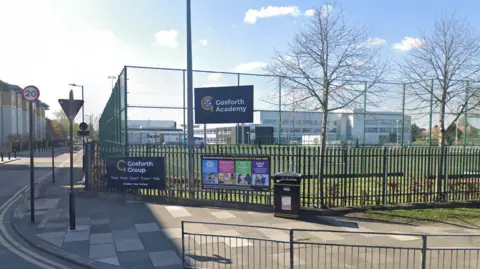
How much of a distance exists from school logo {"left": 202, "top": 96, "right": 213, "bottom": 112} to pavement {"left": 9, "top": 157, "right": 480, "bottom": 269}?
13.9 feet

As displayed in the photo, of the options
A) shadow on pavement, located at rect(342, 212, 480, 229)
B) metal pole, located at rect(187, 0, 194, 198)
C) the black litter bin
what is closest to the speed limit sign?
metal pole, located at rect(187, 0, 194, 198)

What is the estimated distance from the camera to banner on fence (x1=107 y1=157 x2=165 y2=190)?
10.1 m

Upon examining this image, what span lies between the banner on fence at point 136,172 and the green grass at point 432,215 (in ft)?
20.4

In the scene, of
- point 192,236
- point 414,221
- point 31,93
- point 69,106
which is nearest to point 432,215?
point 414,221

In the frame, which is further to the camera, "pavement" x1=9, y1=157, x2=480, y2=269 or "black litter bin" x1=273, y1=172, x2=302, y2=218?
"black litter bin" x1=273, y1=172, x2=302, y2=218

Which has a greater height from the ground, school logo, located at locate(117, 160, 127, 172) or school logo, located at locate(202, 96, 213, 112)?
school logo, located at locate(202, 96, 213, 112)

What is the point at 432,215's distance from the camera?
8766 millimetres

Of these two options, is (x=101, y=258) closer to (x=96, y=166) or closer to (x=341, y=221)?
(x=341, y=221)

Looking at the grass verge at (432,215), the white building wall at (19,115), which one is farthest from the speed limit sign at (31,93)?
the white building wall at (19,115)

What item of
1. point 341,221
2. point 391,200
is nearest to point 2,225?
point 341,221

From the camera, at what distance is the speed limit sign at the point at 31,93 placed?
8.09m

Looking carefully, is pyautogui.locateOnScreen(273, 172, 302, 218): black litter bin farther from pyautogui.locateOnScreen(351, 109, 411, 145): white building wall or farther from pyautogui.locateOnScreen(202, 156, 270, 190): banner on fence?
pyautogui.locateOnScreen(351, 109, 411, 145): white building wall

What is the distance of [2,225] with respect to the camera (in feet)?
26.3

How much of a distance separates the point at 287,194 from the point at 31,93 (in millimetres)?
7114
